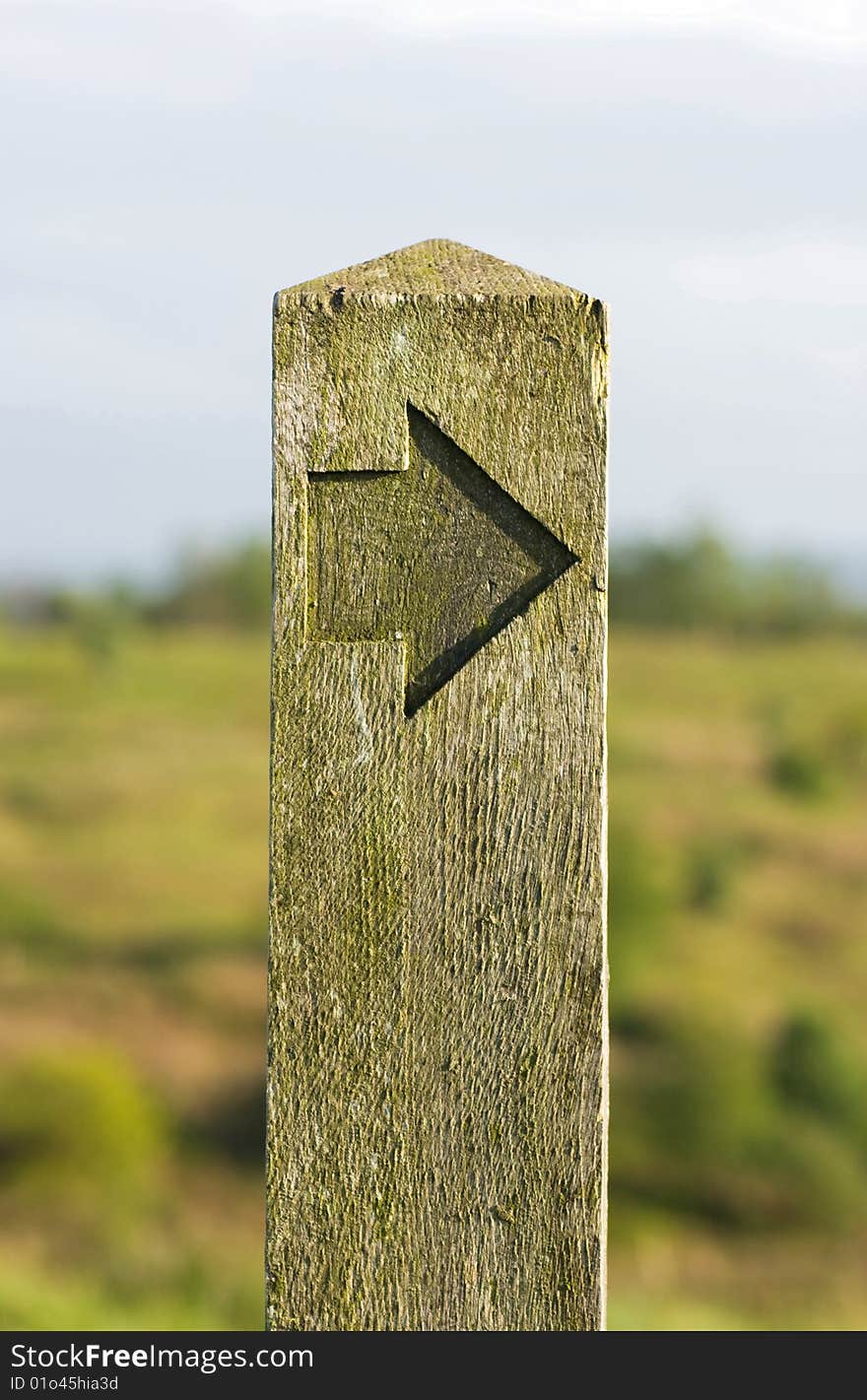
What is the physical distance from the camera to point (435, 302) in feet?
3.37


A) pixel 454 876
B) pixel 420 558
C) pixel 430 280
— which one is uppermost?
pixel 430 280

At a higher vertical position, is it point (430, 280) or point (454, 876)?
point (430, 280)

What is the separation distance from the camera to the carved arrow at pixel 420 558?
1037mm

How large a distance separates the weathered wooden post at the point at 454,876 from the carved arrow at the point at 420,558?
0.5 inches

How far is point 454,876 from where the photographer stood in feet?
3.35
